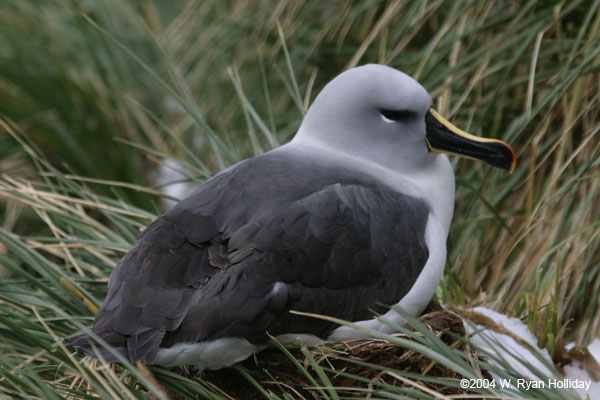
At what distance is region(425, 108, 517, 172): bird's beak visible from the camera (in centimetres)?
293

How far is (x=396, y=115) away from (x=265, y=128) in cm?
81

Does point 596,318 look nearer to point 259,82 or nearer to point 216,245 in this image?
point 216,245

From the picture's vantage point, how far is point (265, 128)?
11.9ft

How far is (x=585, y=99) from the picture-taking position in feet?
11.8

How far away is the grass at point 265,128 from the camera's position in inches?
113

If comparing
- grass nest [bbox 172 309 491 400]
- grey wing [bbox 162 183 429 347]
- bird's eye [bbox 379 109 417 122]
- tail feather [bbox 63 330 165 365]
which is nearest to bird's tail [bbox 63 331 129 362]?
tail feather [bbox 63 330 165 365]

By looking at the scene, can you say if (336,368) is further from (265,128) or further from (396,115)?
(265,128)

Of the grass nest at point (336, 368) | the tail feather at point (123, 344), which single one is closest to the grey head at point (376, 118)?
the grass nest at point (336, 368)

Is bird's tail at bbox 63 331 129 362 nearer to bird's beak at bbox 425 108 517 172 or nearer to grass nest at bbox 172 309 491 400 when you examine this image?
grass nest at bbox 172 309 491 400

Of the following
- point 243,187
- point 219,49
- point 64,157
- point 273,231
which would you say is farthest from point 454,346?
point 64,157

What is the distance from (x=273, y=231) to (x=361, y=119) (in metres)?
0.77

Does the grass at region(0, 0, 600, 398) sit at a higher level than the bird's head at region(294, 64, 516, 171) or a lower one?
lower

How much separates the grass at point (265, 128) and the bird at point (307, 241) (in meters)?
0.18

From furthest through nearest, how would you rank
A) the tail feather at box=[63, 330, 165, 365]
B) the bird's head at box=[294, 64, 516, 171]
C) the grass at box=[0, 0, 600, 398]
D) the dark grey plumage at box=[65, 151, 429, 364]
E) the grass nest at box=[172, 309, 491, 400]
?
the bird's head at box=[294, 64, 516, 171] → the grass at box=[0, 0, 600, 398] → the grass nest at box=[172, 309, 491, 400] → the dark grey plumage at box=[65, 151, 429, 364] → the tail feather at box=[63, 330, 165, 365]
